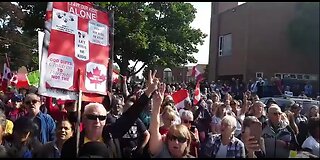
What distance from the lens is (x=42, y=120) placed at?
19.1 ft

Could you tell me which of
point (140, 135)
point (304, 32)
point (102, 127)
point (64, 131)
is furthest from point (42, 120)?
point (304, 32)

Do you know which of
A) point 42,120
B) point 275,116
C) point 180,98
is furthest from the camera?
point 180,98

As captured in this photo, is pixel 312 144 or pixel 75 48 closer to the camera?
pixel 75 48

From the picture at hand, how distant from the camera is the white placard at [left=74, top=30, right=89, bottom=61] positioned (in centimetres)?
445

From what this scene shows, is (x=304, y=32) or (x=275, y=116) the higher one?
(x=304, y=32)

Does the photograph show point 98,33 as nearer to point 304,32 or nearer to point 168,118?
point 168,118

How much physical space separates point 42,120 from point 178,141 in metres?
2.38

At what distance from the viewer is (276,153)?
581 centimetres

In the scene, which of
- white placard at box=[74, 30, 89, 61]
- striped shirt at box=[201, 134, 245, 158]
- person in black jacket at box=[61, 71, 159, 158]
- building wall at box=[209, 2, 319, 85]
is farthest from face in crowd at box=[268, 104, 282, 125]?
building wall at box=[209, 2, 319, 85]

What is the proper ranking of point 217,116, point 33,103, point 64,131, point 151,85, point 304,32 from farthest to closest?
point 304,32
point 217,116
point 33,103
point 64,131
point 151,85

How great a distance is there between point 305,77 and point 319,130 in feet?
91.8

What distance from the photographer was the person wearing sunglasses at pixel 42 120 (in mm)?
5770

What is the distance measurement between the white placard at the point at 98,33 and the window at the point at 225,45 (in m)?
35.7

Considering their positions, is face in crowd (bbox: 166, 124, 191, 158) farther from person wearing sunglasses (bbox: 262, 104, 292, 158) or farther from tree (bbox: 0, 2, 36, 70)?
tree (bbox: 0, 2, 36, 70)
